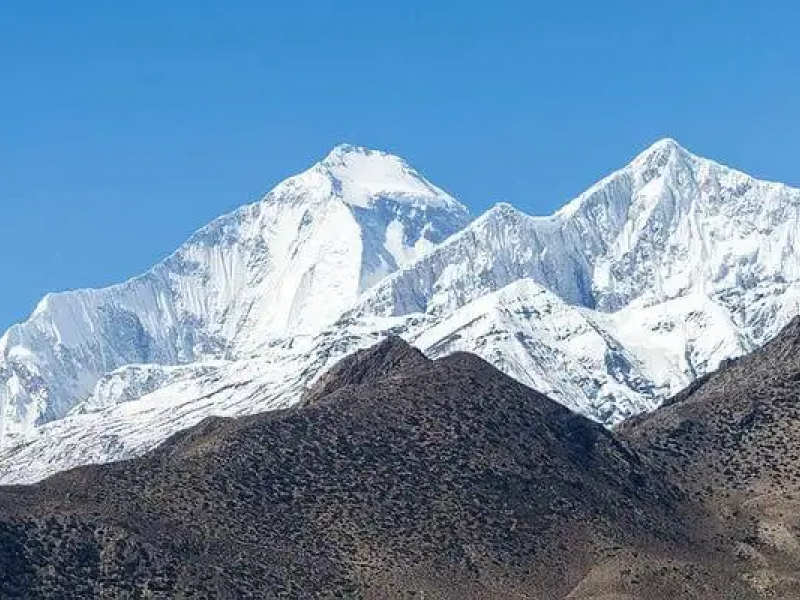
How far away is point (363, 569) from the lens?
175m

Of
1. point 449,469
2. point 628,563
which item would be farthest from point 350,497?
point 628,563

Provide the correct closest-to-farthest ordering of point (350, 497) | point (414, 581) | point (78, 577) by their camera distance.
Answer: point (78, 577) → point (414, 581) → point (350, 497)

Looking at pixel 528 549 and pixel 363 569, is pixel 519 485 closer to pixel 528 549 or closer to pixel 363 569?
pixel 528 549

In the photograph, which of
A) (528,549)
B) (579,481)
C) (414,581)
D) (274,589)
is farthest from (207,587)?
(579,481)

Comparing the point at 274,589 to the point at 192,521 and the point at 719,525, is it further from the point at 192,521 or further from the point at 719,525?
the point at 719,525

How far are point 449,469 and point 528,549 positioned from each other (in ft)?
42.6

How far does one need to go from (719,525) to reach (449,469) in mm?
23683

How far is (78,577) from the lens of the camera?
16250cm

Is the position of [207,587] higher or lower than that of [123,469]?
lower

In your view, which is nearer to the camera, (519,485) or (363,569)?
(363,569)

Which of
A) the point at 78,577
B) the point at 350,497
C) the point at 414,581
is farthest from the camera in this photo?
the point at 350,497

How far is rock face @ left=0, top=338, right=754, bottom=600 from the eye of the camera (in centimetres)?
16600

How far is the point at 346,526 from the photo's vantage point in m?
182

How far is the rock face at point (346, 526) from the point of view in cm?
16600
